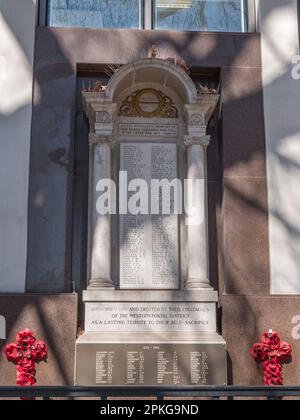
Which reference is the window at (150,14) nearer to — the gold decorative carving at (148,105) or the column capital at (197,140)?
the gold decorative carving at (148,105)

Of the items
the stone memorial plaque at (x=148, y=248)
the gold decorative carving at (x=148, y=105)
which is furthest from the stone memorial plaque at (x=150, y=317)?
the gold decorative carving at (x=148, y=105)

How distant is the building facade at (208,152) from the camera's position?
32.4ft

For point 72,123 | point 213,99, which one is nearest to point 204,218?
point 213,99

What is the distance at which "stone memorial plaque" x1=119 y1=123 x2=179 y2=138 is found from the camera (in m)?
10.8

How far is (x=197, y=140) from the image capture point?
10.4 metres

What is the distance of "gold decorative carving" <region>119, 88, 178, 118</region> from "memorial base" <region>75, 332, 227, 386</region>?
367 centimetres

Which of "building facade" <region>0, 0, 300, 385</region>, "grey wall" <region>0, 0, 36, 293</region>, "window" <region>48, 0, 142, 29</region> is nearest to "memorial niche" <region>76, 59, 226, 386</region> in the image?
"building facade" <region>0, 0, 300, 385</region>

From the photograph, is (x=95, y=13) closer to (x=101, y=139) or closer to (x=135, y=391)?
(x=101, y=139)

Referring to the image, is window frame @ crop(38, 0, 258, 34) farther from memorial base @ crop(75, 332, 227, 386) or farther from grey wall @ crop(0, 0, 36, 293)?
memorial base @ crop(75, 332, 227, 386)

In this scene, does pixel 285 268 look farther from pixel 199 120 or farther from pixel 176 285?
pixel 199 120

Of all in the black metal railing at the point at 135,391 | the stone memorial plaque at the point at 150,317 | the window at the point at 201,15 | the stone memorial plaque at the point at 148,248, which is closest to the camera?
the black metal railing at the point at 135,391

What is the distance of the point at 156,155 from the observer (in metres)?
10.7

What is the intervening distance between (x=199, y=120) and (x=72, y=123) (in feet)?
6.57

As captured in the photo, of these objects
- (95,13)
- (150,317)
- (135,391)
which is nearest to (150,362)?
(150,317)
